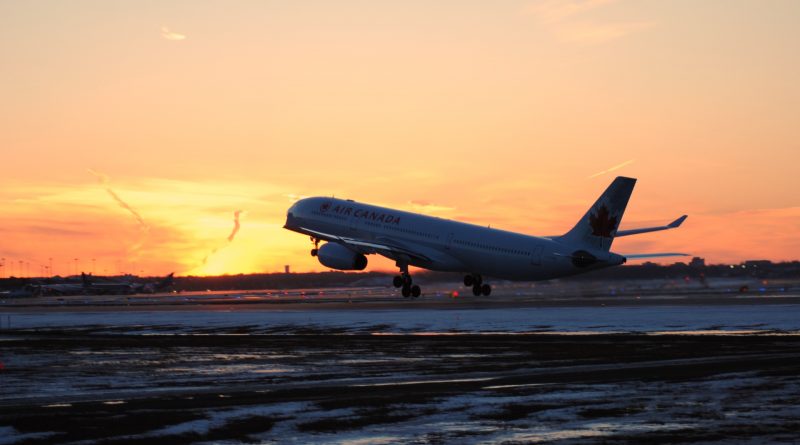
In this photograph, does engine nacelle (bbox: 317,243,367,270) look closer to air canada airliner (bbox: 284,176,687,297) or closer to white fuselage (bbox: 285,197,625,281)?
air canada airliner (bbox: 284,176,687,297)

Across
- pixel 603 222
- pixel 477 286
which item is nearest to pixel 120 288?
pixel 477 286

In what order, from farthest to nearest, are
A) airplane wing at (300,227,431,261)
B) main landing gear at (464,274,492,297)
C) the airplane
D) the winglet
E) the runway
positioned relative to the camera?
the airplane → main landing gear at (464,274,492,297) → airplane wing at (300,227,431,261) → the winglet → the runway

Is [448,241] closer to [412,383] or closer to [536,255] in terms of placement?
[536,255]

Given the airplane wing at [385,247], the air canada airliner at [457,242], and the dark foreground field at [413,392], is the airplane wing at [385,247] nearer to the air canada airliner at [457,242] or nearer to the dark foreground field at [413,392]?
the air canada airliner at [457,242]

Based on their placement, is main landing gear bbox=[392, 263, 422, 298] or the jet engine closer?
the jet engine

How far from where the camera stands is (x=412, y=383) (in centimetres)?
2294

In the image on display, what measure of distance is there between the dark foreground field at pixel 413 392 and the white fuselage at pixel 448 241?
36368 millimetres

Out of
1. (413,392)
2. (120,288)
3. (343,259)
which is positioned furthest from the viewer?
(120,288)

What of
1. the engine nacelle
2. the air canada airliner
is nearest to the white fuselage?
the air canada airliner

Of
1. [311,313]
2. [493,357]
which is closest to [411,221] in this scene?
[311,313]

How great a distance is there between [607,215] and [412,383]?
4855 cm

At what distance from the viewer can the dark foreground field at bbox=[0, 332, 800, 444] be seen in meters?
16.1

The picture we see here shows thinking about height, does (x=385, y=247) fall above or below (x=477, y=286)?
above

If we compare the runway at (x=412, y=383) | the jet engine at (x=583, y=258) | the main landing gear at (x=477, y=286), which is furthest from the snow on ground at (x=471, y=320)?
the main landing gear at (x=477, y=286)
